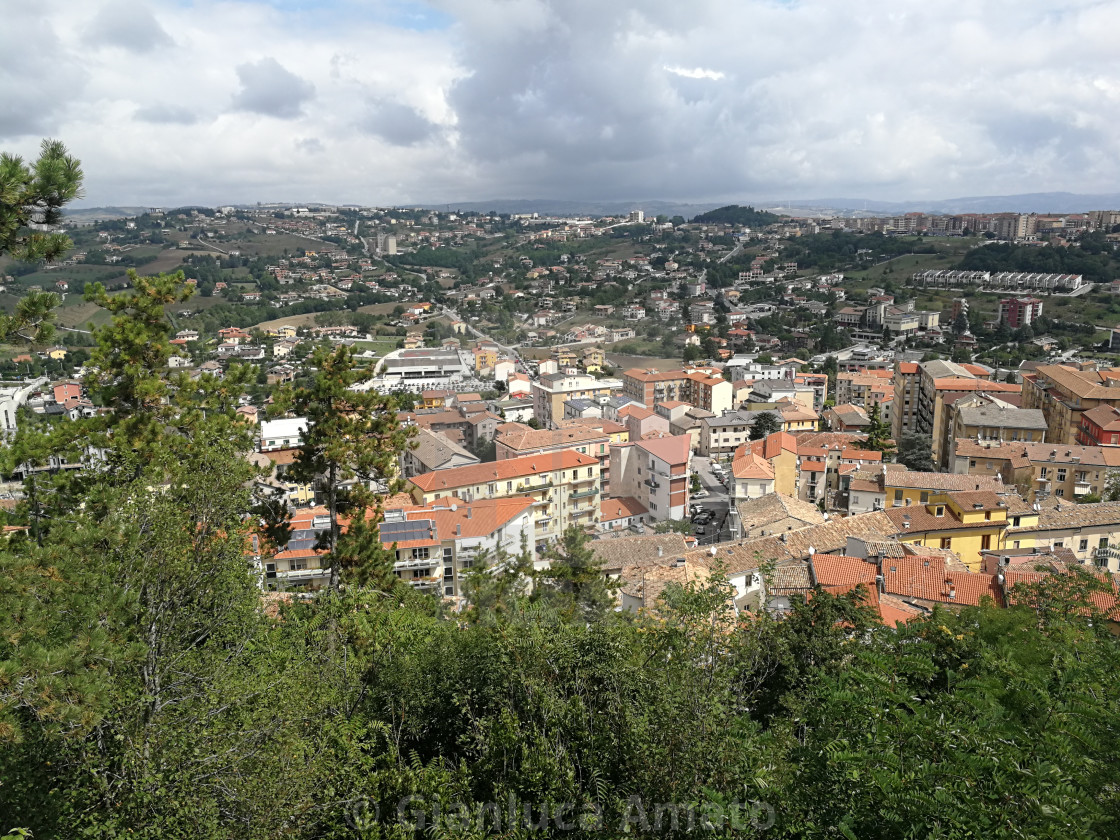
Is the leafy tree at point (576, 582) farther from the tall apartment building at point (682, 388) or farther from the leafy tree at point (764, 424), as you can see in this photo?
the tall apartment building at point (682, 388)

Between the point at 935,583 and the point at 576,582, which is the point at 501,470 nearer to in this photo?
the point at 576,582

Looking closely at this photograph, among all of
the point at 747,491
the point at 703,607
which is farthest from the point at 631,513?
the point at 703,607

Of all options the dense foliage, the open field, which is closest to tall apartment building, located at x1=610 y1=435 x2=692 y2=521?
the open field

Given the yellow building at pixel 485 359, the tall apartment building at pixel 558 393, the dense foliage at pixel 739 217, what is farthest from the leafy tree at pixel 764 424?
the dense foliage at pixel 739 217

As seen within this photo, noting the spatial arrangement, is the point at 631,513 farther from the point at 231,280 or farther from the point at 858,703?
the point at 231,280

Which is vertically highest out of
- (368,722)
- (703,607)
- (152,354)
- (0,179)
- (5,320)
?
(0,179)

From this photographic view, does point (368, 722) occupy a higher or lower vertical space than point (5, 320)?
lower

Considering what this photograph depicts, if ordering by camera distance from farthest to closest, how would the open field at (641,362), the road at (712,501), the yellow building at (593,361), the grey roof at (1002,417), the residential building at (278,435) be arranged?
the open field at (641,362) → the yellow building at (593,361) → the residential building at (278,435) → the grey roof at (1002,417) → the road at (712,501)
